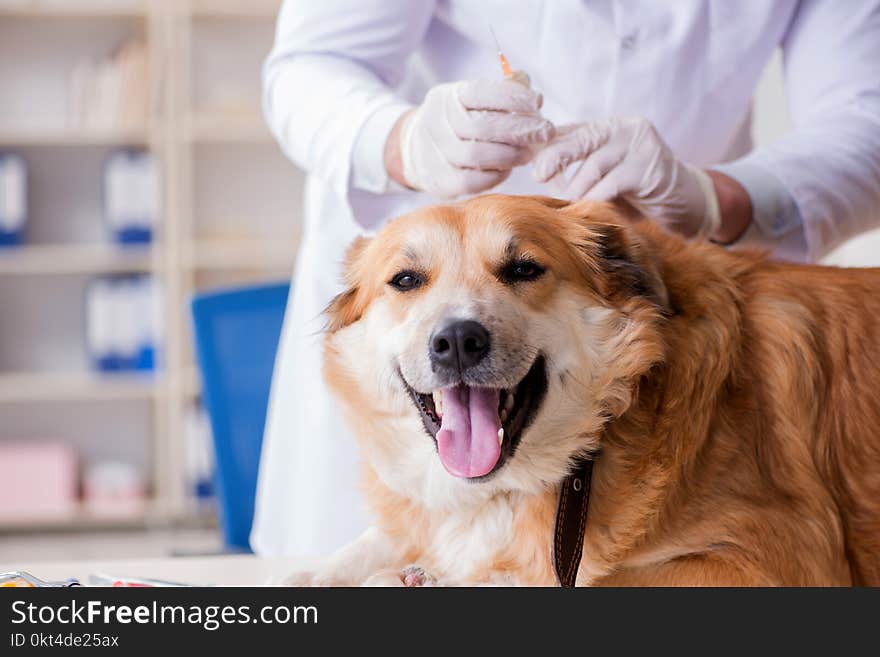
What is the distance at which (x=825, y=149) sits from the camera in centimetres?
140

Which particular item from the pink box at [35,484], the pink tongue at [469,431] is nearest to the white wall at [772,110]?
the pink tongue at [469,431]

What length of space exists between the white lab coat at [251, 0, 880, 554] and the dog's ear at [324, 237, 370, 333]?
16cm

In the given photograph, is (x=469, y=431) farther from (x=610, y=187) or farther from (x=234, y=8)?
(x=234, y=8)

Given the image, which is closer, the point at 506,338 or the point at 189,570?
the point at 506,338

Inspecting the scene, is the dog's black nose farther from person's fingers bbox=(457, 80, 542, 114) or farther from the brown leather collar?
person's fingers bbox=(457, 80, 542, 114)

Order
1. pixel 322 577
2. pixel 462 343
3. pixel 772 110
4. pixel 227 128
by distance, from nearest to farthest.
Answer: pixel 462 343
pixel 322 577
pixel 772 110
pixel 227 128

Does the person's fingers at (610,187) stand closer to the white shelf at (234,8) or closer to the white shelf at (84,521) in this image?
the white shelf at (234,8)

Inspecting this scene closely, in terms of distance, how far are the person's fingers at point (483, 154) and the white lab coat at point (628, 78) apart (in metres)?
0.17

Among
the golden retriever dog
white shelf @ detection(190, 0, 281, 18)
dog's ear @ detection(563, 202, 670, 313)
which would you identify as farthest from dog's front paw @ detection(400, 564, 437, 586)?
white shelf @ detection(190, 0, 281, 18)

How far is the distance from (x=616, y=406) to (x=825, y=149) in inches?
22.2

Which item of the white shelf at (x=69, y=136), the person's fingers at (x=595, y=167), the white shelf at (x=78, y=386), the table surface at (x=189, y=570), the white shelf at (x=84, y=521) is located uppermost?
the white shelf at (x=69, y=136)

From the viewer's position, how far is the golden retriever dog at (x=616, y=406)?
1023 mm

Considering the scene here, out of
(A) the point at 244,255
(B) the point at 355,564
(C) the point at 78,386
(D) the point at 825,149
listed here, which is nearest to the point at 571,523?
(B) the point at 355,564
